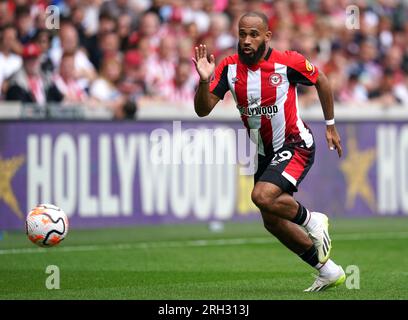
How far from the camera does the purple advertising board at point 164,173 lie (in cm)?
1566

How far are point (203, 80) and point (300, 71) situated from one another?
3.25 feet

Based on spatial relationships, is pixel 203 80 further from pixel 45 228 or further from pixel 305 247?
pixel 45 228

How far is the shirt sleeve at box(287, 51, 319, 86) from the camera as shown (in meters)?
10.2

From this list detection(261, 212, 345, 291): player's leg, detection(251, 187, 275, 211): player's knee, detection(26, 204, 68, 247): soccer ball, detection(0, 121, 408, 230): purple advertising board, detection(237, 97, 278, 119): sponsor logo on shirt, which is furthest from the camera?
detection(0, 121, 408, 230): purple advertising board

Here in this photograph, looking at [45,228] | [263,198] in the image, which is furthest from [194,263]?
[263,198]

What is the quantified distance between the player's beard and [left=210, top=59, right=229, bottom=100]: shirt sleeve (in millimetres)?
206

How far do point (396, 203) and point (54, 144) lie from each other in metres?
5.75

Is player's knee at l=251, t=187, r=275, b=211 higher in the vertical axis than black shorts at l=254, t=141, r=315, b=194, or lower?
lower

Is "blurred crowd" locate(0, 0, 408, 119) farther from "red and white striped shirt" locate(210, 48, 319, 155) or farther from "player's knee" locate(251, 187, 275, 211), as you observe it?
"player's knee" locate(251, 187, 275, 211)

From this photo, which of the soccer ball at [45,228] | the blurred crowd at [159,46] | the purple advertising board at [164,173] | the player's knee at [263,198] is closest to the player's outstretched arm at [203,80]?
the player's knee at [263,198]

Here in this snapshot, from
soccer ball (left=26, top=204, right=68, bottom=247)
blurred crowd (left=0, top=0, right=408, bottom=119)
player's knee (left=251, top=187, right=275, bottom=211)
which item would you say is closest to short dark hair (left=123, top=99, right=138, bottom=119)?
blurred crowd (left=0, top=0, right=408, bottom=119)

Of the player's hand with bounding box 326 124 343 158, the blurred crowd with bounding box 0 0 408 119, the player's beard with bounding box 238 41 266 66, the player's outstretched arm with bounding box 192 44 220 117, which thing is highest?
the blurred crowd with bounding box 0 0 408 119

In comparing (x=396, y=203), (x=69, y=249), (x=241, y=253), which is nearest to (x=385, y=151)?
(x=396, y=203)
